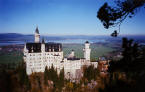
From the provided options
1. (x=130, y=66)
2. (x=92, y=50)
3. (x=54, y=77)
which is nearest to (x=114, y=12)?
(x=130, y=66)

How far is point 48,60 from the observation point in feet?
89.6

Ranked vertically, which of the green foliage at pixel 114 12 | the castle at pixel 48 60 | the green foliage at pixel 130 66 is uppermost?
the green foliage at pixel 114 12

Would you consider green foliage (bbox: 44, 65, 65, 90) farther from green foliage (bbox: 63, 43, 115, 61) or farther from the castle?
green foliage (bbox: 63, 43, 115, 61)

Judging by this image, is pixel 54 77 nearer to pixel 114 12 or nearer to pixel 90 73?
pixel 90 73

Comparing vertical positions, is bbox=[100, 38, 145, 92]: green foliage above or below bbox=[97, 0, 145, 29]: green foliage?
below

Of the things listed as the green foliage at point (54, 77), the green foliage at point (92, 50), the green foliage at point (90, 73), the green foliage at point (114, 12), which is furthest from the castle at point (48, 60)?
the green foliage at point (114, 12)

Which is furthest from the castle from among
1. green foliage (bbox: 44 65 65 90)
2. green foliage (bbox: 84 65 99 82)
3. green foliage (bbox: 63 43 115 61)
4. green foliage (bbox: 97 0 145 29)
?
green foliage (bbox: 97 0 145 29)

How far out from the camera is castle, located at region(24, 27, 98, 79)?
26231 millimetres

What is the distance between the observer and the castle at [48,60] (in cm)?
2623

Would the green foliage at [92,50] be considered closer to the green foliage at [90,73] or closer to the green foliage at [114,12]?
the green foliage at [90,73]

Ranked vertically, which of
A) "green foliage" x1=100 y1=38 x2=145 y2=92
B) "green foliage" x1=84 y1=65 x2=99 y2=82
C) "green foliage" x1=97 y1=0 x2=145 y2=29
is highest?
"green foliage" x1=97 y1=0 x2=145 y2=29

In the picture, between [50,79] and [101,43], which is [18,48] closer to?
[50,79]

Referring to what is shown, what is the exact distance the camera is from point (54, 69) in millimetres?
26844

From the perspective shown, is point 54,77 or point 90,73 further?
point 90,73
